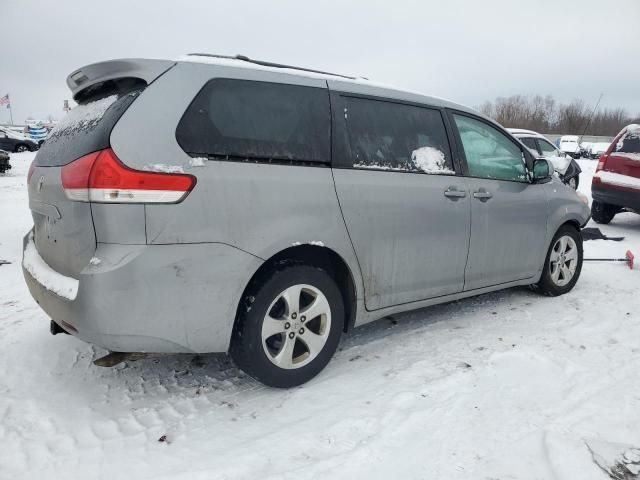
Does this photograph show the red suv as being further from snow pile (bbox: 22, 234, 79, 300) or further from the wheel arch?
snow pile (bbox: 22, 234, 79, 300)

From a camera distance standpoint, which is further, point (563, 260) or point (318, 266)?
point (563, 260)

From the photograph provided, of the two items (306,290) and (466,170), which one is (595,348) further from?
(306,290)

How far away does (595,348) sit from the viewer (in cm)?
330

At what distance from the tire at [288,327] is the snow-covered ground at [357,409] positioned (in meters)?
0.16

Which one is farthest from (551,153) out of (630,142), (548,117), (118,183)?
(548,117)

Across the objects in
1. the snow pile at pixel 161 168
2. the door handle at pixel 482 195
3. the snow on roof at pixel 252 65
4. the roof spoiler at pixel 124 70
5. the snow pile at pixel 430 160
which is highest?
the snow on roof at pixel 252 65

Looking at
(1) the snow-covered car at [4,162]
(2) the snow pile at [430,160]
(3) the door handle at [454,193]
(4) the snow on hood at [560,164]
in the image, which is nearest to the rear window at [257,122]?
(2) the snow pile at [430,160]

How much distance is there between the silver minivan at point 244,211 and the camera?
221 centimetres

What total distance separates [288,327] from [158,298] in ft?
2.48

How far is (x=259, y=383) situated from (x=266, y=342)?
0.35 m

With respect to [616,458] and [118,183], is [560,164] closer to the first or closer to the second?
[616,458]

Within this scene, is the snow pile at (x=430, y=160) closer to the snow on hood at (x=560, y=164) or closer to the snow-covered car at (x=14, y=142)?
the snow on hood at (x=560, y=164)

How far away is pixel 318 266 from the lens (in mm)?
2824

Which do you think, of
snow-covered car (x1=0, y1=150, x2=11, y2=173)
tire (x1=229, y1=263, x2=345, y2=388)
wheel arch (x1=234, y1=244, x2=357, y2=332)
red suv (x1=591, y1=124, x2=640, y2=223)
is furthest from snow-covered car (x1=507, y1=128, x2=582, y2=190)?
snow-covered car (x1=0, y1=150, x2=11, y2=173)
